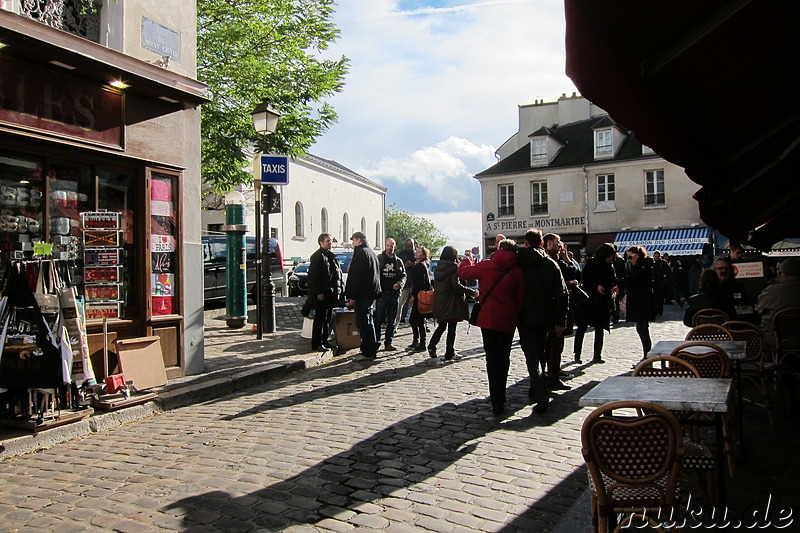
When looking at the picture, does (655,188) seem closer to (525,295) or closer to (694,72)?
(525,295)

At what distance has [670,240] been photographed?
32.8 m

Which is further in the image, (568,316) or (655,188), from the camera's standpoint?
(655,188)

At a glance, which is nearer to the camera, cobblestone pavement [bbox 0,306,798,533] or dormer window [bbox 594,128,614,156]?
cobblestone pavement [bbox 0,306,798,533]

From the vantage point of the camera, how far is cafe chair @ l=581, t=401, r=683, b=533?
3.09 meters

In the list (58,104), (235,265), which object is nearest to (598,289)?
(58,104)

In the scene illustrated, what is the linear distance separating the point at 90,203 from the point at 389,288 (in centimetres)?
536

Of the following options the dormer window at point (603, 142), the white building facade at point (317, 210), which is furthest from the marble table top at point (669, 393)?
the white building facade at point (317, 210)

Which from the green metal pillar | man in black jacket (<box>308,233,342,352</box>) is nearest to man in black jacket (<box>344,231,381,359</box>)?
man in black jacket (<box>308,233,342,352</box>)

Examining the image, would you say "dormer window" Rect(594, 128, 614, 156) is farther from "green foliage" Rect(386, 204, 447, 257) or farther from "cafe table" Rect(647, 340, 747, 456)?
"green foliage" Rect(386, 204, 447, 257)

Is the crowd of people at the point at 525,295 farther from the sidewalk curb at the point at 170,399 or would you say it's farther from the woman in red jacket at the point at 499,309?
the sidewalk curb at the point at 170,399

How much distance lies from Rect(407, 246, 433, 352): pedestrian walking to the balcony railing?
6.28 metres

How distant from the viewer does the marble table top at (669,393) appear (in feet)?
11.5

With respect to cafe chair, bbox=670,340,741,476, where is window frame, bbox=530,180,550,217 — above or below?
above

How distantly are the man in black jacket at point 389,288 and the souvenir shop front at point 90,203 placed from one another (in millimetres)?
3586
